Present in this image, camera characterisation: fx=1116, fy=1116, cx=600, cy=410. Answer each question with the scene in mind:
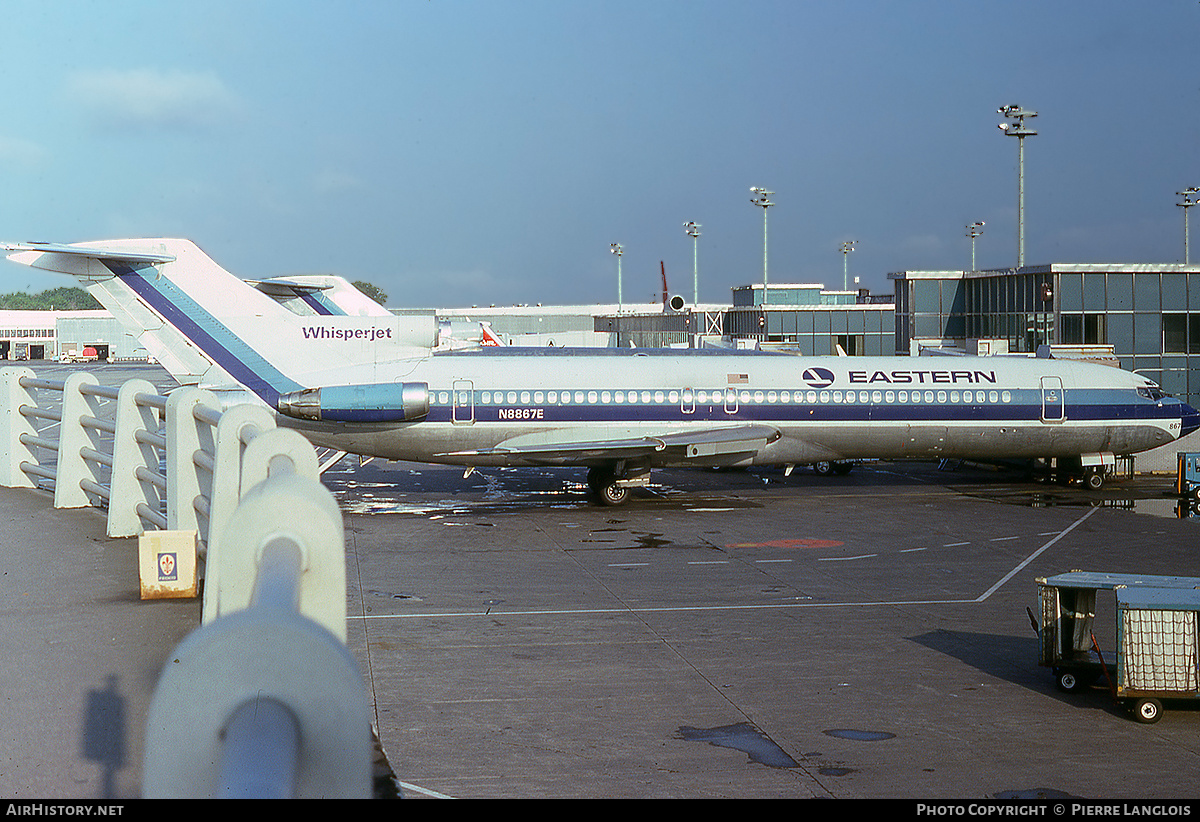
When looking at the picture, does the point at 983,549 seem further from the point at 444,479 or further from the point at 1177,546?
the point at 444,479

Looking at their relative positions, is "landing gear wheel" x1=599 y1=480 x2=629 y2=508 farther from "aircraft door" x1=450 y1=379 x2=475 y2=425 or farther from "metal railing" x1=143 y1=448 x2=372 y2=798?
"metal railing" x1=143 y1=448 x2=372 y2=798

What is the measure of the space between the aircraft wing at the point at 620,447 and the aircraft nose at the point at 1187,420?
1306 centimetres

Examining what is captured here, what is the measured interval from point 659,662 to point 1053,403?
71.1 feet

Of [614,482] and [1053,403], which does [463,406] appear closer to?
[614,482]

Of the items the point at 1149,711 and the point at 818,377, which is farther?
the point at 818,377

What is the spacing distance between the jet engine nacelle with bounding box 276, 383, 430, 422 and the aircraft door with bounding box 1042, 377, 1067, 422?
16.6m

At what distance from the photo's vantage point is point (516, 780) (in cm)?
863

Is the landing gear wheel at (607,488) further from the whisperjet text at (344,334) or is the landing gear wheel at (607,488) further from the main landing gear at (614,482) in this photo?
the whisperjet text at (344,334)

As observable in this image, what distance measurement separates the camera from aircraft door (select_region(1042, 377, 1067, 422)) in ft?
99.7

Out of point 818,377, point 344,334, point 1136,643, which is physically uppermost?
point 344,334

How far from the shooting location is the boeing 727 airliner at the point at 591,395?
25797mm

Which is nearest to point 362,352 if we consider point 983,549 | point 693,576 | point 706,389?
point 706,389

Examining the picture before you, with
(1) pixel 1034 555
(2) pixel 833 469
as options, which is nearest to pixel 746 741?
(1) pixel 1034 555

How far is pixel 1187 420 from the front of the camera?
32.0 m
